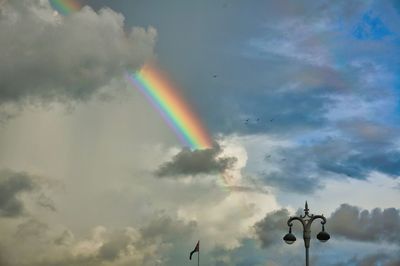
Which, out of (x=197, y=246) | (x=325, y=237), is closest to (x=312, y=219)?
(x=325, y=237)

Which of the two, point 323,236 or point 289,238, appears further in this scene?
point 323,236

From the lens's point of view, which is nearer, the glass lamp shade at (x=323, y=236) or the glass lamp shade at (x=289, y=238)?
the glass lamp shade at (x=289, y=238)

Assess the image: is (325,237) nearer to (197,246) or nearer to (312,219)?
(312,219)

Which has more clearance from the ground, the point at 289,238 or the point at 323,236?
the point at 323,236

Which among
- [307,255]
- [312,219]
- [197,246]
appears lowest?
[307,255]

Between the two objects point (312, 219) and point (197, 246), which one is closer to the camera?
point (312, 219)

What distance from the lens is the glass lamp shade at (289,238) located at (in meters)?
36.0

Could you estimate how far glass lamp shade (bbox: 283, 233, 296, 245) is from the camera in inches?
1419

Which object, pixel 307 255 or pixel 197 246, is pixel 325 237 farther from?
pixel 197 246

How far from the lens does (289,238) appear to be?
118 ft

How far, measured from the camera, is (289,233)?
36344 millimetres

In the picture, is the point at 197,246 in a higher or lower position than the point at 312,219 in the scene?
higher

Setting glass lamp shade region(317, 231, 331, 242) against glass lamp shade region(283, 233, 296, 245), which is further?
glass lamp shade region(317, 231, 331, 242)

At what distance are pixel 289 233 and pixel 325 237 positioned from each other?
2230 mm
